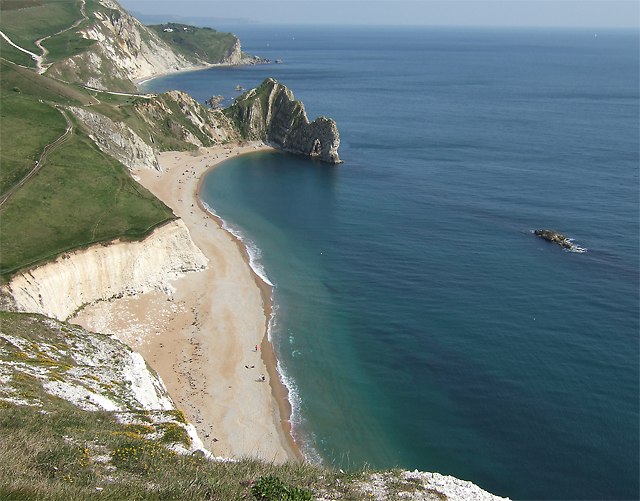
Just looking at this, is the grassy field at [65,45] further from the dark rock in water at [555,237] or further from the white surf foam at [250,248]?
the dark rock in water at [555,237]

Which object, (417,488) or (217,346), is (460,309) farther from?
(417,488)

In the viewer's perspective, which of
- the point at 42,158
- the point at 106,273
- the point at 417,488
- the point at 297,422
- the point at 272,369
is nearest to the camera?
the point at 417,488

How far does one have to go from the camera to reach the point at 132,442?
83.7 feet

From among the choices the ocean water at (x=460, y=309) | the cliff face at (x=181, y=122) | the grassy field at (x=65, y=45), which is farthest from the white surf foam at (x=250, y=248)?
the grassy field at (x=65, y=45)

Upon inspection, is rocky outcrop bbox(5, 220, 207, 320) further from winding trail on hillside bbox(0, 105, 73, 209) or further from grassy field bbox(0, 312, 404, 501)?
grassy field bbox(0, 312, 404, 501)

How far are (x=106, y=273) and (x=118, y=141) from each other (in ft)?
183

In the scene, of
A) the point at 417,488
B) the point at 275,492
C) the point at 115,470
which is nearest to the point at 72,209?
the point at 115,470

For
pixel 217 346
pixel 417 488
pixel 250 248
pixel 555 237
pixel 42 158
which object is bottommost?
pixel 217 346

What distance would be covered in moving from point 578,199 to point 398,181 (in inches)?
1576

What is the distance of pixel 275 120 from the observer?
15300 cm

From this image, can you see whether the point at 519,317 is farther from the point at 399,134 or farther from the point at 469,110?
the point at 469,110

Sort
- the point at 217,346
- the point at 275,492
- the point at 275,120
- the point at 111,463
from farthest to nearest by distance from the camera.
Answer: the point at 275,120, the point at 217,346, the point at 111,463, the point at 275,492

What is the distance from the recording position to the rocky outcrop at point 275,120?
143875mm

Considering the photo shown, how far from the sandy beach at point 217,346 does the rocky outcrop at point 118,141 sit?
3801 cm
